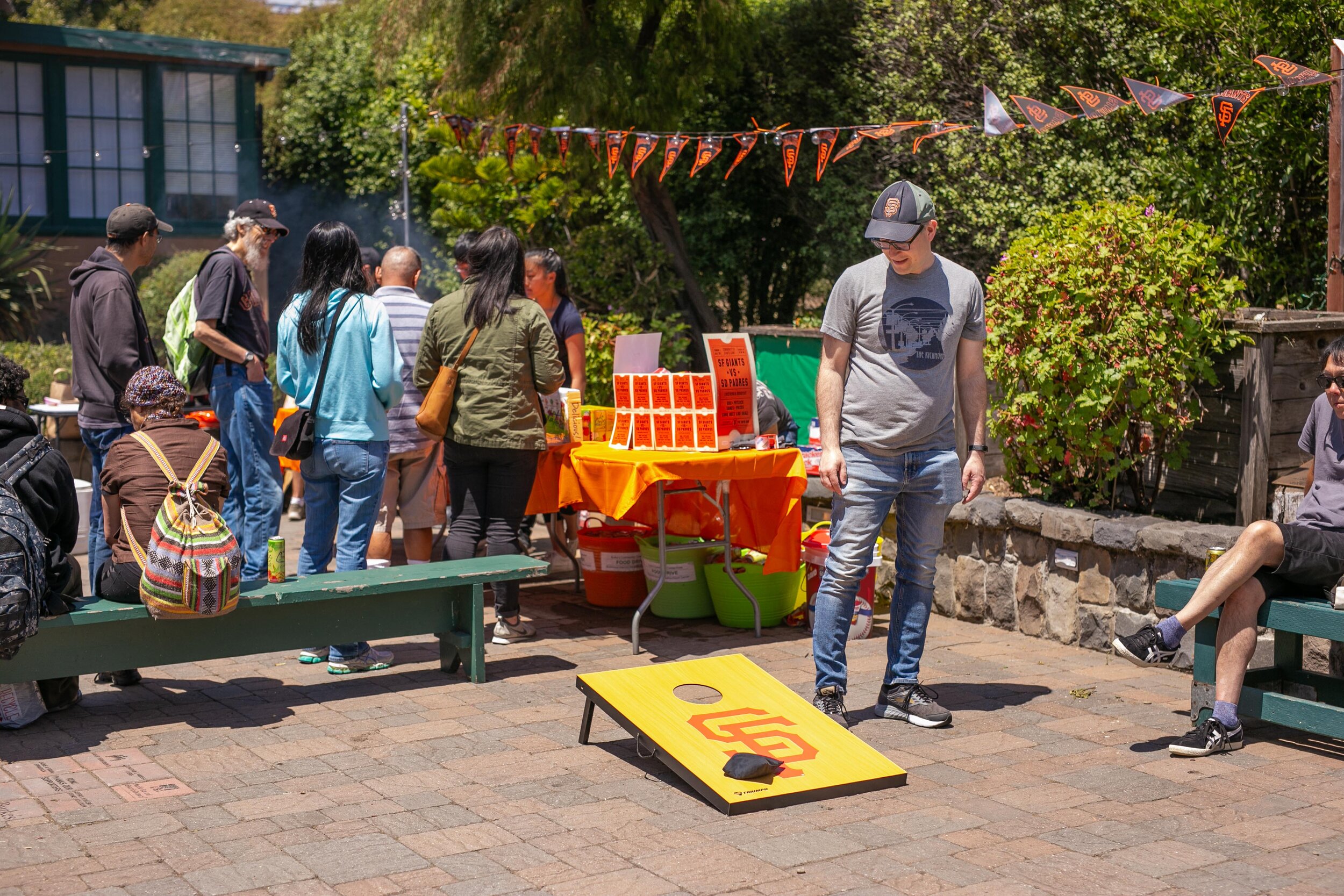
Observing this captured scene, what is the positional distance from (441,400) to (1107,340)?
287cm

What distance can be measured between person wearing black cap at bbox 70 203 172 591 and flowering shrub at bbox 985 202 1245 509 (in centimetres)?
378

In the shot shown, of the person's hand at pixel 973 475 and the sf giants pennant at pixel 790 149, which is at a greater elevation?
the sf giants pennant at pixel 790 149

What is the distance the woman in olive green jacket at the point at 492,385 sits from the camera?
593 centimetres

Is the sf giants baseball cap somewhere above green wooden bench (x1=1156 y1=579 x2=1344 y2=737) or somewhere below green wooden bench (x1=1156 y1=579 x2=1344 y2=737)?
above

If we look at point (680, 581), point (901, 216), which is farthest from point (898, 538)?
point (680, 581)

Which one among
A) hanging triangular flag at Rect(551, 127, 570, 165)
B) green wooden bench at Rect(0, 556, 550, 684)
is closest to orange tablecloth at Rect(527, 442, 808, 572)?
green wooden bench at Rect(0, 556, 550, 684)

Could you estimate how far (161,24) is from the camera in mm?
27047

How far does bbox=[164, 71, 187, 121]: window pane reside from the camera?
18234 millimetres

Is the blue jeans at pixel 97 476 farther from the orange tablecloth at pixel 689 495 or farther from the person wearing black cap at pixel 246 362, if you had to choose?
the orange tablecloth at pixel 689 495

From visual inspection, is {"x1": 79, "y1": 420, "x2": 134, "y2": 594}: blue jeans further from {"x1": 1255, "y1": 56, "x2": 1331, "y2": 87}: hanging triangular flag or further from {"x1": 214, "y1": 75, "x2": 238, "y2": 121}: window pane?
{"x1": 214, "y1": 75, "x2": 238, "y2": 121}: window pane

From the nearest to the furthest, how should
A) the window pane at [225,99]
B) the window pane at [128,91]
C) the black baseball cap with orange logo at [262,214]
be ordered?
1. the black baseball cap with orange logo at [262,214]
2. the window pane at [128,91]
3. the window pane at [225,99]

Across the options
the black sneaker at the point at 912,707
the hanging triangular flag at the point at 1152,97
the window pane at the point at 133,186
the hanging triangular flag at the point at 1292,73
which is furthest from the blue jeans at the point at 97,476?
the window pane at the point at 133,186

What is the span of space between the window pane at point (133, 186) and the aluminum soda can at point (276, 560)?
14167 mm

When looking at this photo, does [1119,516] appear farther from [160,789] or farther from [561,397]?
[160,789]
